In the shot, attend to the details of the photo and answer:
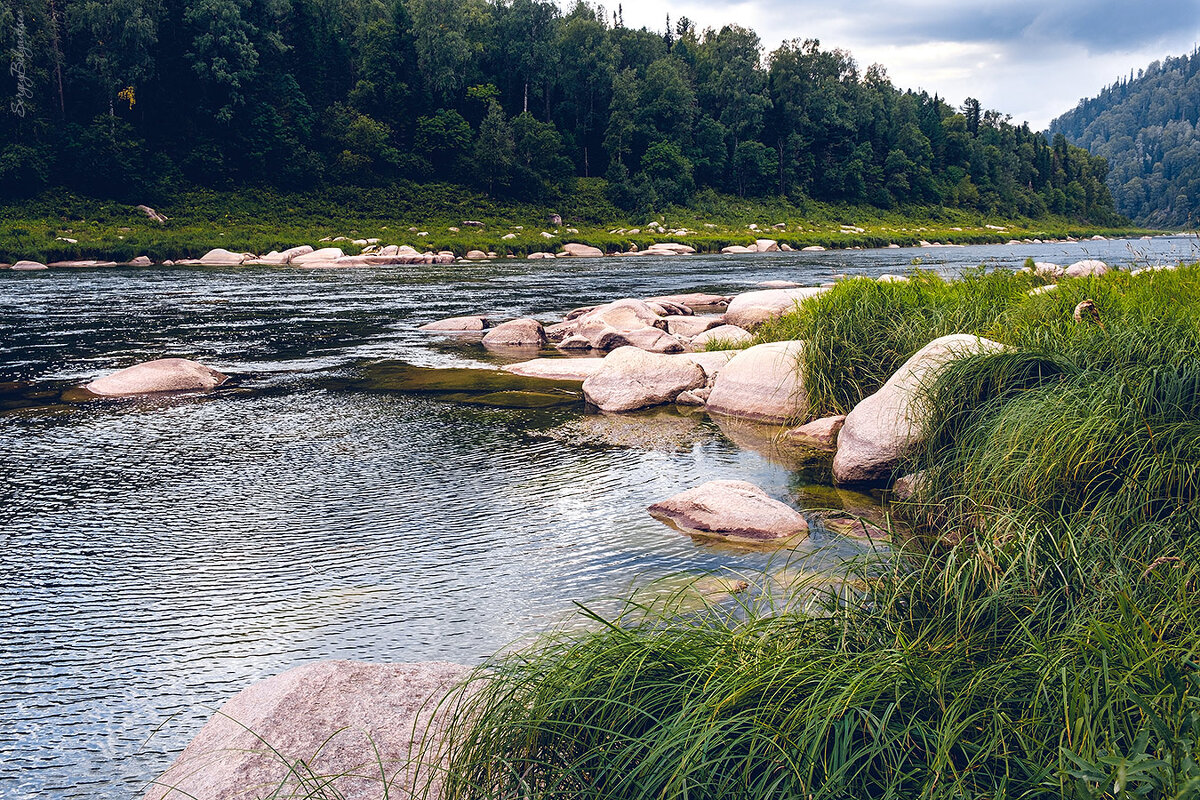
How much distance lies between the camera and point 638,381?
10531 millimetres

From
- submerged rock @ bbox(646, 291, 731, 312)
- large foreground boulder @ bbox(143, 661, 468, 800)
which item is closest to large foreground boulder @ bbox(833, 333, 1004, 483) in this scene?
large foreground boulder @ bbox(143, 661, 468, 800)

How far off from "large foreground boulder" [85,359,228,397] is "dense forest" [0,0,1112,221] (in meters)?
45.5

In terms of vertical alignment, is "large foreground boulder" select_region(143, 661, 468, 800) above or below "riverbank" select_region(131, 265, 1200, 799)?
below

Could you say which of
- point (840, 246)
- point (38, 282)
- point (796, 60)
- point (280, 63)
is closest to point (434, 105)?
point (280, 63)

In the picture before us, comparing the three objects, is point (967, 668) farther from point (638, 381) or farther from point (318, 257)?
point (318, 257)

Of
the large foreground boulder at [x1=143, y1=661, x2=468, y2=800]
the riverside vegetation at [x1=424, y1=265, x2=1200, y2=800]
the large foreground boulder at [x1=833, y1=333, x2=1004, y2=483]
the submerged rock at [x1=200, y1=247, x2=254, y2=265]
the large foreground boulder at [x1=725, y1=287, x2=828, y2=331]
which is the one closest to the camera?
the riverside vegetation at [x1=424, y1=265, x2=1200, y2=800]

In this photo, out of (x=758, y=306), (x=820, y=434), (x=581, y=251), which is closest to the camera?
(x=820, y=434)

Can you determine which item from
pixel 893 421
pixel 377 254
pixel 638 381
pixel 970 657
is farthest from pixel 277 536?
pixel 377 254

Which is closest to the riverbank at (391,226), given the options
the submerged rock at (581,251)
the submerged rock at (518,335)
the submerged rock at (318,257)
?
the submerged rock at (581,251)

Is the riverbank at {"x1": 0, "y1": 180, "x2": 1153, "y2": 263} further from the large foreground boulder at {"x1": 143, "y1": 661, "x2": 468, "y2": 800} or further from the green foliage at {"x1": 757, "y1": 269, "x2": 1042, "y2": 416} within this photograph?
the large foreground boulder at {"x1": 143, "y1": 661, "x2": 468, "y2": 800}

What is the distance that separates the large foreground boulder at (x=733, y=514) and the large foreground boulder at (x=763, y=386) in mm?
3226

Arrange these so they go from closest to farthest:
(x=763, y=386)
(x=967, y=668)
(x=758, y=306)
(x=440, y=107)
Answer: (x=967, y=668), (x=763, y=386), (x=758, y=306), (x=440, y=107)

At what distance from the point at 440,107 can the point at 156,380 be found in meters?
62.4

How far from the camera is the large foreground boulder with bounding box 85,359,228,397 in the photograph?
11.0 m
